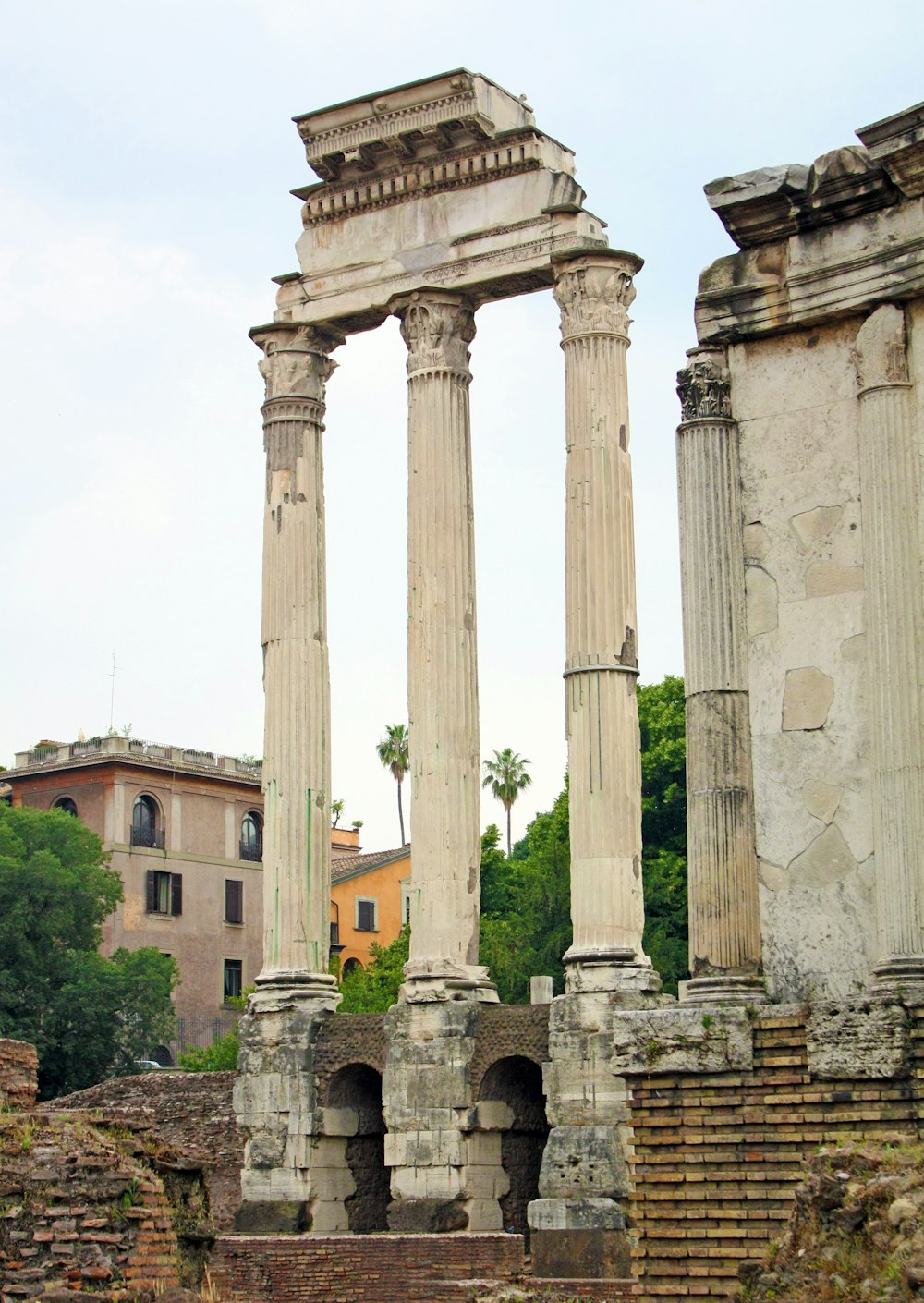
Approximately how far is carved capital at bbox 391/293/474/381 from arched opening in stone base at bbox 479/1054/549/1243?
9953mm

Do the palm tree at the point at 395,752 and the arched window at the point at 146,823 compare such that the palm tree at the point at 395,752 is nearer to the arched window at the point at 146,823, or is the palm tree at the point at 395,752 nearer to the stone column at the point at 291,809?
the arched window at the point at 146,823

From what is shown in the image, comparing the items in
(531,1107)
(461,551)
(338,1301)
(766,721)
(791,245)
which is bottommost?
(338,1301)

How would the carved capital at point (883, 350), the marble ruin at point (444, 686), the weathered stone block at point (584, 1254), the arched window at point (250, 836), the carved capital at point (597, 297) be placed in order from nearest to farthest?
1. the carved capital at point (883, 350)
2. the weathered stone block at point (584, 1254)
3. the marble ruin at point (444, 686)
4. the carved capital at point (597, 297)
5. the arched window at point (250, 836)

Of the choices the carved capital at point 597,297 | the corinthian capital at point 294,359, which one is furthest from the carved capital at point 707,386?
the corinthian capital at point 294,359

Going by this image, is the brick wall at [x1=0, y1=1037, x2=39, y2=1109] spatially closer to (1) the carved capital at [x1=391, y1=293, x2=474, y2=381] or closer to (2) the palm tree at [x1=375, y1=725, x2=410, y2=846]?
(1) the carved capital at [x1=391, y1=293, x2=474, y2=381]

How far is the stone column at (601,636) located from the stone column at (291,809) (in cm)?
453

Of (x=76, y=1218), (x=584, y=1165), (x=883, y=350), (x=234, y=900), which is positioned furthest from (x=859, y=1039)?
(x=234, y=900)

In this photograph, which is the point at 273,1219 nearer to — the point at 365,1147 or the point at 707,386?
the point at 365,1147

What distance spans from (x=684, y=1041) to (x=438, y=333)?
23231 millimetres

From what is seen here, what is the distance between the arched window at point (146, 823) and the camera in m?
62.9

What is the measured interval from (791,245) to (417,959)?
68.3 feet

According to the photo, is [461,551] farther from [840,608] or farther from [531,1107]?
[840,608]

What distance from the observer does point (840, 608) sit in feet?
32.4

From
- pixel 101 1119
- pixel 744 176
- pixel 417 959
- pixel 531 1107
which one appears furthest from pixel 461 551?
pixel 744 176
